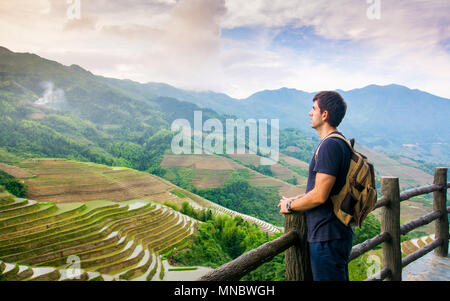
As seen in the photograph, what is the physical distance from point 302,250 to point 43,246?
64.3 ft

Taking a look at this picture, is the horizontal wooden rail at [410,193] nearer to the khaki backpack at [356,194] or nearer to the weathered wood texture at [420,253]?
the weathered wood texture at [420,253]

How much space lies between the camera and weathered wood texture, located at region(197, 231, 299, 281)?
1.32m

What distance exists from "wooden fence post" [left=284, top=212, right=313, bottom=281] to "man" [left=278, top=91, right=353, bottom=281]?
4 centimetres

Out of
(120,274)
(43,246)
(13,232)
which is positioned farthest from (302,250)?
(13,232)

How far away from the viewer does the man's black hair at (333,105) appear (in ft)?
5.41

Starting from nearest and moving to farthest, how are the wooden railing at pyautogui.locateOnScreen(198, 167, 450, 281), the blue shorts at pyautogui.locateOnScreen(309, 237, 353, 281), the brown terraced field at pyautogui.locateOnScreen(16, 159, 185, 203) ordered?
1. the wooden railing at pyautogui.locateOnScreen(198, 167, 450, 281)
2. the blue shorts at pyautogui.locateOnScreen(309, 237, 353, 281)
3. the brown terraced field at pyautogui.locateOnScreen(16, 159, 185, 203)

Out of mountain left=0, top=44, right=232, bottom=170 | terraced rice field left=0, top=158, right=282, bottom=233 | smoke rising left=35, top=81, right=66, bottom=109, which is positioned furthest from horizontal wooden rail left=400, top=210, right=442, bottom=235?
smoke rising left=35, top=81, right=66, bottom=109

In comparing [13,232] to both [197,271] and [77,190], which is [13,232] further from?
[77,190]

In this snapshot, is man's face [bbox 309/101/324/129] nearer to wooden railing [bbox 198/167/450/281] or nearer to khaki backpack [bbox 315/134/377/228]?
khaki backpack [bbox 315/134/377/228]

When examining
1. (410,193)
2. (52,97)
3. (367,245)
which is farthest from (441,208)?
(52,97)
